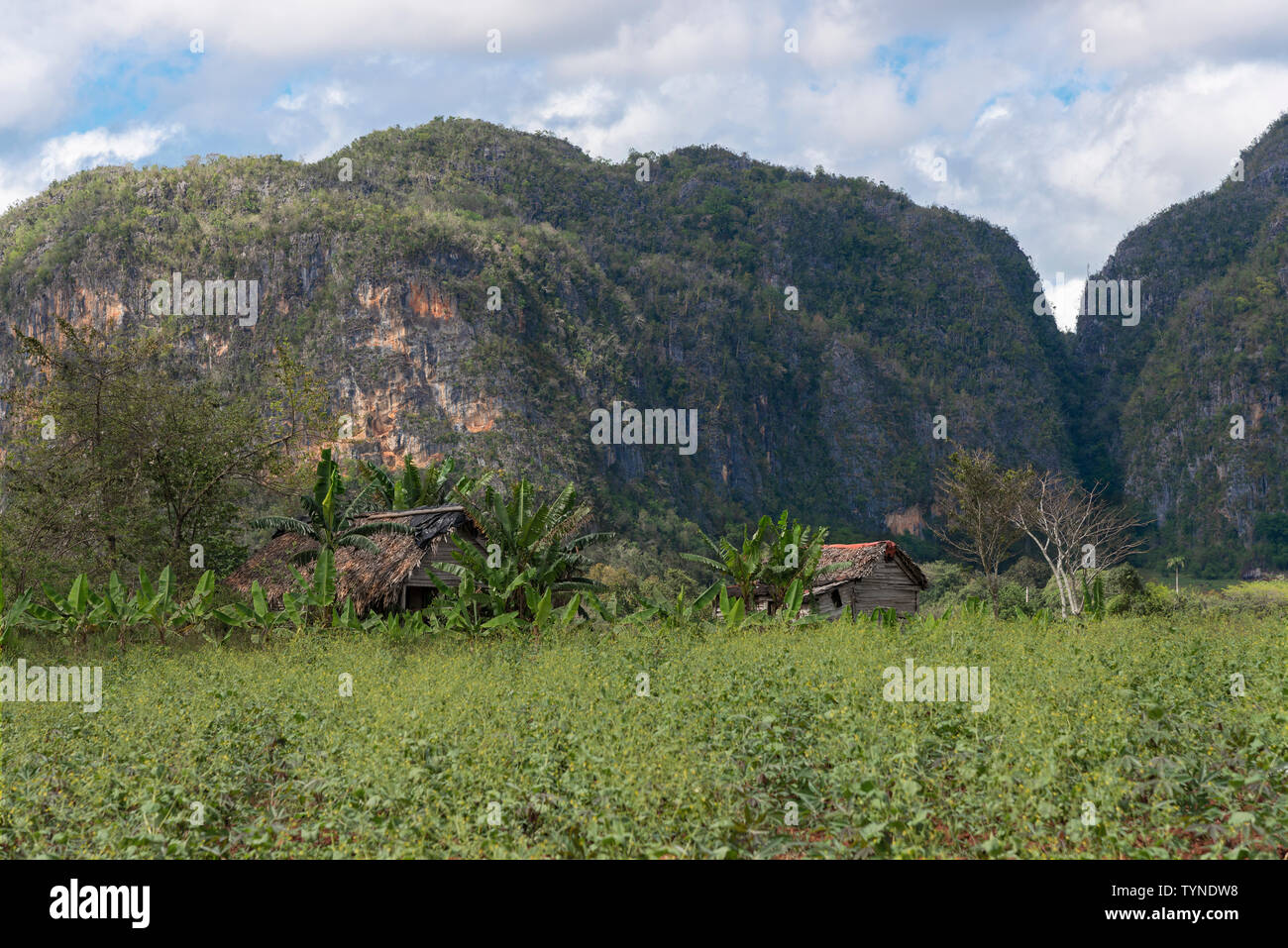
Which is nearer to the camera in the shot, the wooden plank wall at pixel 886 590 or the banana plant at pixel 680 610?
the banana plant at pixel 680 610

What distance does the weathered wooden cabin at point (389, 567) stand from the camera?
21672mm

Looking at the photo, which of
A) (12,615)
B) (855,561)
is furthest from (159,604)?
(855,561)

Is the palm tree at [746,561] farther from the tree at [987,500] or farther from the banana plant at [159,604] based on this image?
the tree at [987,500]

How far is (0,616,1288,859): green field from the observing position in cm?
621

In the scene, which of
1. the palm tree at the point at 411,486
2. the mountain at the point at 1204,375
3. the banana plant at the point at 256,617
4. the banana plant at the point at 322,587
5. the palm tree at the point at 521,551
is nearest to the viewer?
the banana plant at the point at 256,617

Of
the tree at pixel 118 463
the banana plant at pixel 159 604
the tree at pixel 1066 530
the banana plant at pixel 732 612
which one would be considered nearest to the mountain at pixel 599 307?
the tree at pixel 1066 530

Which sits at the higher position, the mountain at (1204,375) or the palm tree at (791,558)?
the mountain at (1204,375)

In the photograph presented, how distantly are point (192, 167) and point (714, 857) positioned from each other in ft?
360

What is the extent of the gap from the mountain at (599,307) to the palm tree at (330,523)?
168 ft

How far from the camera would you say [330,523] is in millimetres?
20812

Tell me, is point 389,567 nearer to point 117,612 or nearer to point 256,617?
point 256,617

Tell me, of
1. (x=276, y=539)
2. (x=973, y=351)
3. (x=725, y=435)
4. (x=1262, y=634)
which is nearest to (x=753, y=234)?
(x=973, y=351)

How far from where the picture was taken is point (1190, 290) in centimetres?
14325

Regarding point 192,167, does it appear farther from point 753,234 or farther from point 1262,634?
point 1262,634
